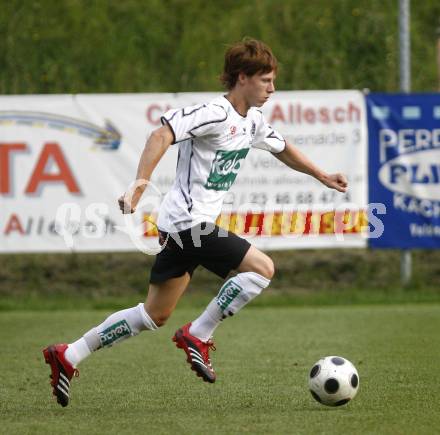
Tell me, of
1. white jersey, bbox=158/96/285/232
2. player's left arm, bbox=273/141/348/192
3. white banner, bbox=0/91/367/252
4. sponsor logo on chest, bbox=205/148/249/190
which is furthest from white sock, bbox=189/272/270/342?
white banner, bbox=0/91/367/252

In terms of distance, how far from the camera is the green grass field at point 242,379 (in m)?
5.70

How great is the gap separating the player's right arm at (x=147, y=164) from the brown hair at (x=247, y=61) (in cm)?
57

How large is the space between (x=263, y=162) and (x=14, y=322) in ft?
10.3

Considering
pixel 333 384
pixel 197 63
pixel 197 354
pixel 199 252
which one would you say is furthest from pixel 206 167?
pixel 197 63

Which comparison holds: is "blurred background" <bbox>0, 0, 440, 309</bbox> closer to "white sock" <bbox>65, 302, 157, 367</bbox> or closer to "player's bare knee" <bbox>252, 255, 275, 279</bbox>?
"white sock" <bbox>65, 302, 157, 367</bbox>

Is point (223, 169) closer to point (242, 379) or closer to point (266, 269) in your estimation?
point (266, 269)

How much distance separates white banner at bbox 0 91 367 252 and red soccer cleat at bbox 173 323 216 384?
5808mm

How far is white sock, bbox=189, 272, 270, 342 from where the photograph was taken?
6.16m

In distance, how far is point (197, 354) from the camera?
6258 millimetres

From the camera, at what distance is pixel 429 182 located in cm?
1234

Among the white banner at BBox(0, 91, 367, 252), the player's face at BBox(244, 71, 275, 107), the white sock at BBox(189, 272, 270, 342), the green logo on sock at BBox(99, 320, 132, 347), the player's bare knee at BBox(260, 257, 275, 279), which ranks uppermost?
the white banner at BBox(0, 91, 367, 252)

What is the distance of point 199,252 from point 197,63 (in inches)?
363

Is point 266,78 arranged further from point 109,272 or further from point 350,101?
point 109,272

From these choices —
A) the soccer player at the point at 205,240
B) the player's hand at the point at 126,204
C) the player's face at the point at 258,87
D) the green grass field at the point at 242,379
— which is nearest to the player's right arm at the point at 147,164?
the player's hand at the point at 126,204
